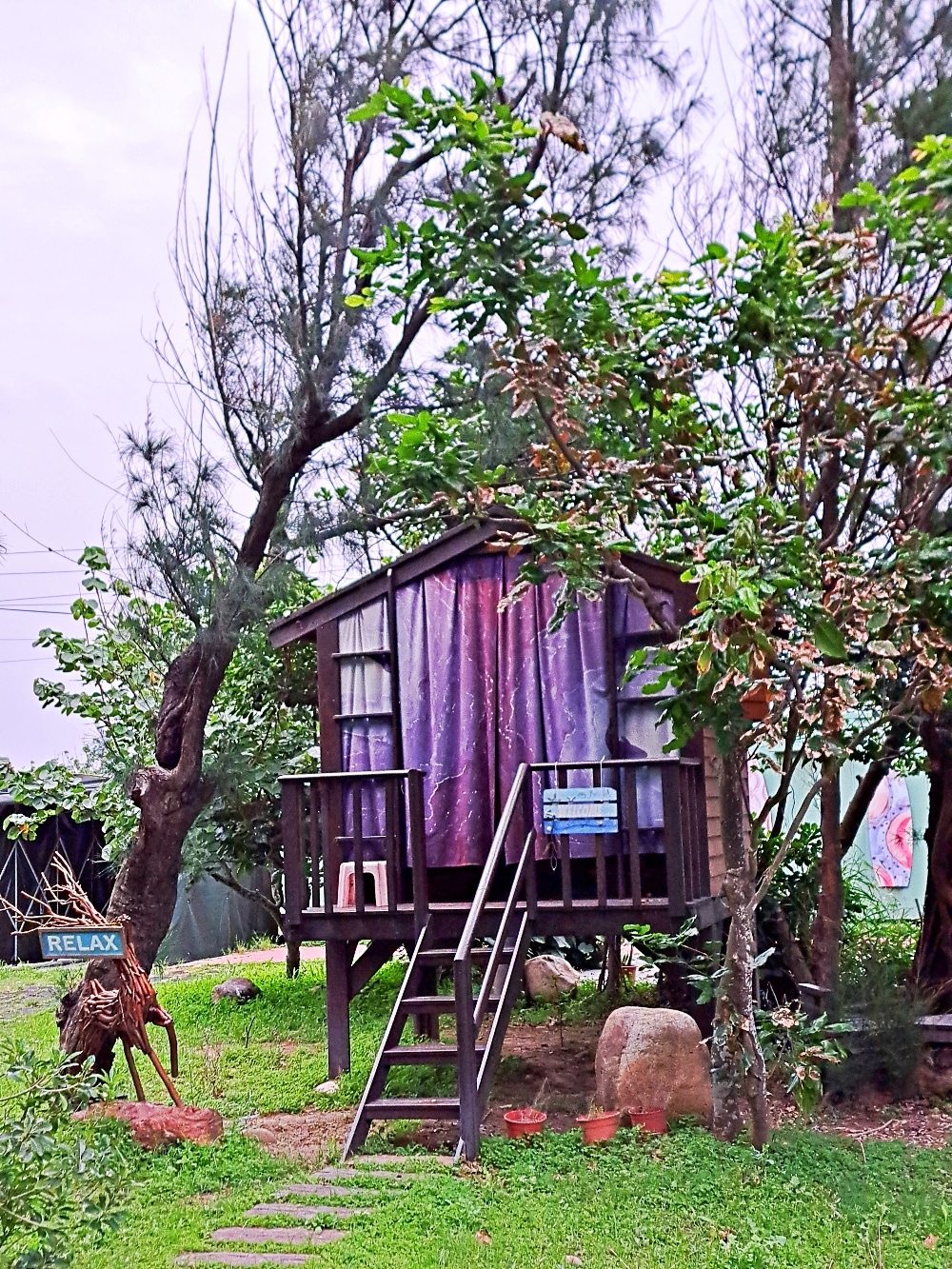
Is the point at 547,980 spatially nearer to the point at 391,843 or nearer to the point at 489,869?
the point at 391,843

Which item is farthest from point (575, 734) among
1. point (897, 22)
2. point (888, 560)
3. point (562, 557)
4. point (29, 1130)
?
point (29, 1130)

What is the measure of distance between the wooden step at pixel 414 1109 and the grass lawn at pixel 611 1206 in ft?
0.81

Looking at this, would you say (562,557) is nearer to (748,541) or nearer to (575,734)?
(748,541)

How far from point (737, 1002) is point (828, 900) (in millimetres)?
2185

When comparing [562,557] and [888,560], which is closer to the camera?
[888,560]

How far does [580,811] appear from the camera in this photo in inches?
272

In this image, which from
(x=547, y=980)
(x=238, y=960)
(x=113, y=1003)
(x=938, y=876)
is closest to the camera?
(x=113, y=1003)

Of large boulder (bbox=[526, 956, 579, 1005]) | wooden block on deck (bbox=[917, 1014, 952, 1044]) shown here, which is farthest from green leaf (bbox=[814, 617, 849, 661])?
large boulder (bbox=[526, 956, 579, 1005])

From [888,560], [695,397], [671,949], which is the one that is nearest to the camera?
[888,560]

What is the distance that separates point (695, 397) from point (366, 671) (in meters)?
3.24

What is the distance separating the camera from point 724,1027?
565 centimetres

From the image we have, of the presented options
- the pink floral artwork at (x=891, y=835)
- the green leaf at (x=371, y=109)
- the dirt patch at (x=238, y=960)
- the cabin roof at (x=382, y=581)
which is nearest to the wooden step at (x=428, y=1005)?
the cabin roof at (x=382, y=581)

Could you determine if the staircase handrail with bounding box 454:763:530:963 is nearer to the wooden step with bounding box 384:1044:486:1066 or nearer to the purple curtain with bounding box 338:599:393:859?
the wooden step with bounding box 384:1044:486:1066

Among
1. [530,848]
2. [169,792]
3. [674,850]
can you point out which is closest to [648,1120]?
[674,850]
